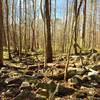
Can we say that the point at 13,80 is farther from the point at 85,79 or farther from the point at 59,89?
the point at 85,79

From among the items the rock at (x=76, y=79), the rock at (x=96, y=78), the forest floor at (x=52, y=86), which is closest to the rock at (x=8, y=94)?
the forest floor at (x=52, y=86)

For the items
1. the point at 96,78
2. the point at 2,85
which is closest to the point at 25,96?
the point at 2,85

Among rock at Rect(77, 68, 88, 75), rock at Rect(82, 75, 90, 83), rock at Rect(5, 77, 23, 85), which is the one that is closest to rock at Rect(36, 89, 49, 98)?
rock at Rect(5, 77, 23, 85)

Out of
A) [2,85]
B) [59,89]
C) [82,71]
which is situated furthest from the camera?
[82,71]

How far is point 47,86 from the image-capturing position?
752 centimetres

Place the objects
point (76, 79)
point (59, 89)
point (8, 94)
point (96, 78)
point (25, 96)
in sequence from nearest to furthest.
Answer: point (25, 96), point (8, 94), point (59, 89), point (76, 79), point (96, 78)

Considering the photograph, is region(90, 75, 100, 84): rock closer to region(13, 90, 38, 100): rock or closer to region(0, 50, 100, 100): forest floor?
region(0, 50, 100, 100): forest floor

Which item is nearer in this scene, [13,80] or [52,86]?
[52,86]

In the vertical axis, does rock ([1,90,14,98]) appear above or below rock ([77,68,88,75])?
below

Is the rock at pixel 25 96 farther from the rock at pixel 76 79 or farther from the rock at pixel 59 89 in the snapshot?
the rock at pixel 76 79

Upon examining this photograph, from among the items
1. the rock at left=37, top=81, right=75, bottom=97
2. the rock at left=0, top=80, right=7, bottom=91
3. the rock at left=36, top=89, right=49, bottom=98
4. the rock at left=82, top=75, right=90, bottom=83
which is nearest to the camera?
the rock at left=36, top=89, right=49, bottom=98

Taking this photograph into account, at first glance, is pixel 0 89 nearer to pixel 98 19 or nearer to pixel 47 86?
pixel 47 86

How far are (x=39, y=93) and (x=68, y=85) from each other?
1.22m

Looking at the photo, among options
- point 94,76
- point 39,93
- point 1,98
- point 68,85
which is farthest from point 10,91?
point 94,76
